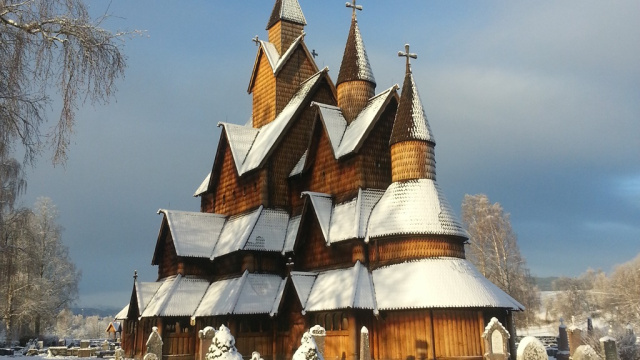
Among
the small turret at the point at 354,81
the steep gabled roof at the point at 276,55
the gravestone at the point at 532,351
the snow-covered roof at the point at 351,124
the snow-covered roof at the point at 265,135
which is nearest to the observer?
the gravestone at the point at 532,351

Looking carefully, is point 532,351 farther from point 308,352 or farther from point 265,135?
point 265,135

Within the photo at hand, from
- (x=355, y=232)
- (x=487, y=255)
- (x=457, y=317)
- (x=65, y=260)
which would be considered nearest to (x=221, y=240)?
(x=355, y=232)

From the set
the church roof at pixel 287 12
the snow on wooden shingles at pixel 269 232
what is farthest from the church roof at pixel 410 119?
the church roof at pixel 287 12

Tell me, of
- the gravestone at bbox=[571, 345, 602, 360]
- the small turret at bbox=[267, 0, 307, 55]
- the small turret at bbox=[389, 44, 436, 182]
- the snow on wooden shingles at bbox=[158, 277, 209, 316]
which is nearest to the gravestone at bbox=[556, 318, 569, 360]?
the small turret at bbox=[389, 44, 436, 182]

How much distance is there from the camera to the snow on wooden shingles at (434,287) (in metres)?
17.4

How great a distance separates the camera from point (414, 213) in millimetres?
19547

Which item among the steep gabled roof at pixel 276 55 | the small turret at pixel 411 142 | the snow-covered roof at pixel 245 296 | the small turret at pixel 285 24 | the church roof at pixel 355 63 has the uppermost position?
the small turret at pixel 285 24

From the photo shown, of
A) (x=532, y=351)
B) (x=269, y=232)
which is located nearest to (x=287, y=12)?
(x=269, y=232)

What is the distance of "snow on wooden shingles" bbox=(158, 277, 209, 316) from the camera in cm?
2314

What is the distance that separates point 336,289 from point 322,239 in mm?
2985

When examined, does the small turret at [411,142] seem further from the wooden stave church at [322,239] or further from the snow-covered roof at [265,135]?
the snow-covered roof at [265,135]

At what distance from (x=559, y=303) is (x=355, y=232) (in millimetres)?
60290

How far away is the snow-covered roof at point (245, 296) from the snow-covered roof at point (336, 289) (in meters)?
1.19

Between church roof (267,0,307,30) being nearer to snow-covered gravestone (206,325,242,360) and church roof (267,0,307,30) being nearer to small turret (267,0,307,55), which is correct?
small turret (267,0,307,55)
